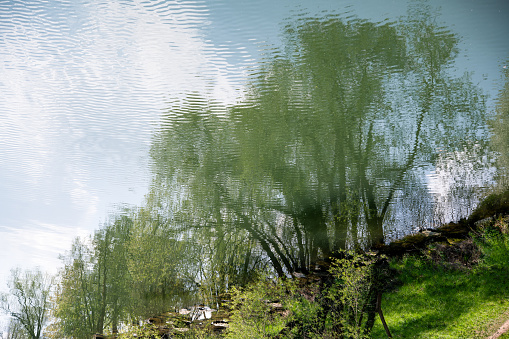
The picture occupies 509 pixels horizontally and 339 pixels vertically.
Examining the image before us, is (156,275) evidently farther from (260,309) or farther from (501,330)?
(501,330)

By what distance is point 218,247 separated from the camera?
34.1ft

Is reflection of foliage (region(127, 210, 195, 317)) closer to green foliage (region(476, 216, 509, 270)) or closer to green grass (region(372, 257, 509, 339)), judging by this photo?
green grass (region(372, 257, 509, 339))

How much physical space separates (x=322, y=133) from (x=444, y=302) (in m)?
9.57

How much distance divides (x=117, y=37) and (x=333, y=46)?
8.28 ft

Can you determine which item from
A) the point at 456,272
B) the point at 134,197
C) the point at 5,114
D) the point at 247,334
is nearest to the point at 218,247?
the point at 247,334

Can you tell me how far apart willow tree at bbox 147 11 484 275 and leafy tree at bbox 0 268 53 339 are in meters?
7.02

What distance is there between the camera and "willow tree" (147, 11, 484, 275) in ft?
12.7

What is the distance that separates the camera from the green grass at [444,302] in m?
9.90

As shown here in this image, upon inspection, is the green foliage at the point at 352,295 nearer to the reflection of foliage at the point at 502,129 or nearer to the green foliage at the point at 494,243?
the reflection of foliage at the point at 502,129

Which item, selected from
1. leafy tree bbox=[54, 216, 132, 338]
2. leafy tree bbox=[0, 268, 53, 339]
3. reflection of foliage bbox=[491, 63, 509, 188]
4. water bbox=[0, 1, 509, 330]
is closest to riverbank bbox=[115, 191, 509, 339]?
leafy tree bbox=[54, 216, 132, 338]

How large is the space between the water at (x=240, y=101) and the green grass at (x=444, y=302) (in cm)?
459

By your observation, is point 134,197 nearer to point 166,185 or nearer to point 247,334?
point 166,185


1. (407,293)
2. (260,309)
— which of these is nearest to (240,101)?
(260,309)

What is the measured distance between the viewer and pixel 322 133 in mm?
5418
